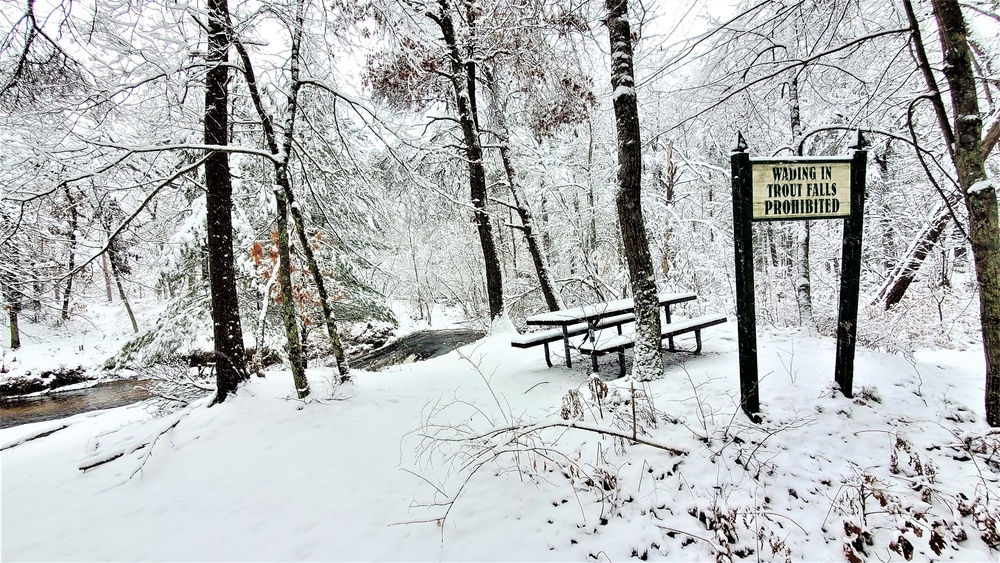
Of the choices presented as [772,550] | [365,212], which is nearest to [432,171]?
[365,212]

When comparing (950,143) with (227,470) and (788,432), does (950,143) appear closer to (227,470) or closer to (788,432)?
(788,432)

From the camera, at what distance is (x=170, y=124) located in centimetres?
528

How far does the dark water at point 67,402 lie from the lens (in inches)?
392

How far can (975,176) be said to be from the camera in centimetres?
A: 309

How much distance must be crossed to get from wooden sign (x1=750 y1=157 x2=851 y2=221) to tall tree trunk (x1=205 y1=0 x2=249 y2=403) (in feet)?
18.7

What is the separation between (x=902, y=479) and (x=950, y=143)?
268 cm

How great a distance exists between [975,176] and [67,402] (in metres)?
17.9

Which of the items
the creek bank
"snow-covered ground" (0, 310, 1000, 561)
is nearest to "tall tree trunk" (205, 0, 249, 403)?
"snow-covered ground" (0, 310, 1000, 561)

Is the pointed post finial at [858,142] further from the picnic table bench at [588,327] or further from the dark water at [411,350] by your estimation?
the dark water at [411,350]

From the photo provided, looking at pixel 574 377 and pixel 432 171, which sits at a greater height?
pixel 432 171

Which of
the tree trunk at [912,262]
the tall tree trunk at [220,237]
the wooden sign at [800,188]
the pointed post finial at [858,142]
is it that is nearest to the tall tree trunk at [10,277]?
the tall tree trunk at [220,237]

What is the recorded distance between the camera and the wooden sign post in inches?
132

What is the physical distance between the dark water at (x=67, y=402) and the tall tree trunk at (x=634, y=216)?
1183 cm

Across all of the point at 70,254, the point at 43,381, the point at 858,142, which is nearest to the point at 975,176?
the point at 858,142
